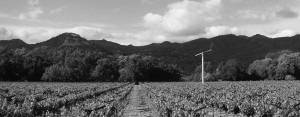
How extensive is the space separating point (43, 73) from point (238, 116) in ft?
331

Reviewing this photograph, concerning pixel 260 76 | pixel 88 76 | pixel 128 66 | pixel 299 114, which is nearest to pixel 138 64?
pixel 128 66

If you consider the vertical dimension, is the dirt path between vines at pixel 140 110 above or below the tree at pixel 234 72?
below

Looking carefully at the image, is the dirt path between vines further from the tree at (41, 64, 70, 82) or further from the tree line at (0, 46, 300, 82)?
the tree line at (0, 46, 300, 82)

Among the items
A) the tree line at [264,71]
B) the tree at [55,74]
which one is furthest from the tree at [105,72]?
the tree line at [264,71]

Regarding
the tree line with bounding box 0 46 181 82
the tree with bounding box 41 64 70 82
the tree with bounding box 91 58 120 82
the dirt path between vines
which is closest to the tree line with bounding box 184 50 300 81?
the tree line with bounding box 0 46 181 82

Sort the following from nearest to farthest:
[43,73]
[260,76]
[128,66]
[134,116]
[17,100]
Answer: [134,116], [17,100], [43,73], [260,76], [128,66]

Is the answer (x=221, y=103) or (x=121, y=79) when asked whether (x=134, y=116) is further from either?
(x=121, y=79)

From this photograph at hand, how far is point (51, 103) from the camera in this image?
2436 centimetres

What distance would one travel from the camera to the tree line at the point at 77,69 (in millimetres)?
111312

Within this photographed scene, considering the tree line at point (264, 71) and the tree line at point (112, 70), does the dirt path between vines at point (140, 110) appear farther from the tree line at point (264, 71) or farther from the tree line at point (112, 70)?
the tree line at point (264, 71)

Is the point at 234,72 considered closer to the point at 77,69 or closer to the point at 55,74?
the point at 77,69

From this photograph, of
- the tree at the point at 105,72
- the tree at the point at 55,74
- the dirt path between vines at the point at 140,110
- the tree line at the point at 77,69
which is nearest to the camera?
the dirt path between vines at the point at 140,110

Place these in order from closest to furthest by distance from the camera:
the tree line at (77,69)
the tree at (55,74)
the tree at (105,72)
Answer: the tree line at (77,69) < the tree at (55,74) < the tree at (105,72)

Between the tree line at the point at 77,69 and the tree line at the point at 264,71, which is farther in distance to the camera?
the tree line at the point at 264,71
